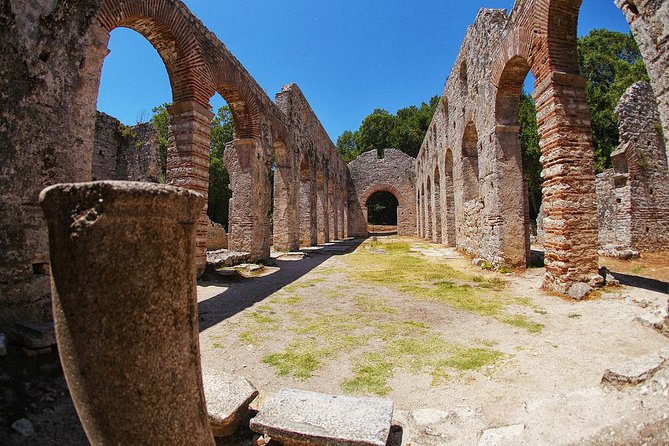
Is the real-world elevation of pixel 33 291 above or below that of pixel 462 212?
below

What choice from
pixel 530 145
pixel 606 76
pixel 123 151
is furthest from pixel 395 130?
pixel 123 151

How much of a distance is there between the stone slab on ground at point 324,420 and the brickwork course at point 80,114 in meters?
2.67

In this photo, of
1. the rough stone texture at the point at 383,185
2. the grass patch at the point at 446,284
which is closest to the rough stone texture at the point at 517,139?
the grass patch at the point at 446,284

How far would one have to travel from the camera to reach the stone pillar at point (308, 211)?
50.7ft

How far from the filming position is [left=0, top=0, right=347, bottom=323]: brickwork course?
3094 millimetres

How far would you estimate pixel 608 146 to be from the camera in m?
18.1

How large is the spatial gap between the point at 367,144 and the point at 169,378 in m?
42.4

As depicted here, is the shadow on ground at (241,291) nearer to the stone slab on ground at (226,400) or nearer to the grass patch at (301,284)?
the grass patch at (301,284)

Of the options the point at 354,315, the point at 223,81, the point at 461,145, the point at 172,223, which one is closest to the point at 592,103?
the point at 461,145

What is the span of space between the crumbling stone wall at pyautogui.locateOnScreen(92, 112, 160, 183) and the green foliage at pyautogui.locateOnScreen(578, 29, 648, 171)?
21.1 metres

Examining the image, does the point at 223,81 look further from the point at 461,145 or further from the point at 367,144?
the point at 367,144

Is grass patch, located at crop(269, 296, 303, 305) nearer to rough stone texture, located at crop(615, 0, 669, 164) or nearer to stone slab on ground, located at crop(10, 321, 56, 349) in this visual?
stone slab on ground, located at crop(10, 321, 56, 349)

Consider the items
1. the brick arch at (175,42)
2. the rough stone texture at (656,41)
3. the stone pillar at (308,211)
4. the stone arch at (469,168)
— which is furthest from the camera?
the stone pillar at (308,211)

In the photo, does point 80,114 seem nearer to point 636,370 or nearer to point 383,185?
point 636,370
